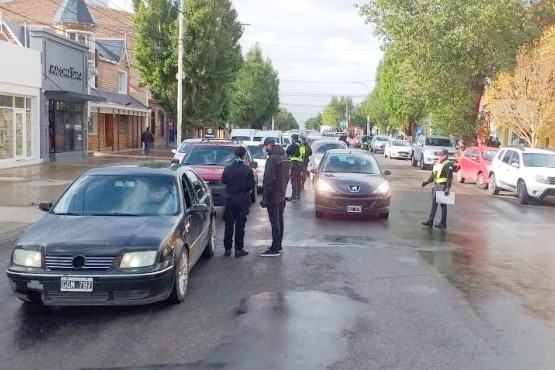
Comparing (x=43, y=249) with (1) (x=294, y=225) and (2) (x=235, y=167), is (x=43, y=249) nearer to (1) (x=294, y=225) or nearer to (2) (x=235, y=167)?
(2) (x=235, y=167)

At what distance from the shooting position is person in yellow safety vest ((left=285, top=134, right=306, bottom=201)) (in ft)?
56.3

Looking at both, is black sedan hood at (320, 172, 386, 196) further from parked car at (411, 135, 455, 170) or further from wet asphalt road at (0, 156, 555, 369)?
parked car at (411, 135, 455, 170)

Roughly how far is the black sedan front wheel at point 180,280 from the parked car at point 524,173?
13777mm

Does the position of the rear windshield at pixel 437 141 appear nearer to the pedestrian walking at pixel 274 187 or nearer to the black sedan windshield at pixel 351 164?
the black sedan windshield at pixel 351 164

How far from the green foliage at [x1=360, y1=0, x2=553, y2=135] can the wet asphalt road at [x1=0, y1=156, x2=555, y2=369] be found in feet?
67.0

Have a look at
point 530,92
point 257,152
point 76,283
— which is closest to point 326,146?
point 257,152

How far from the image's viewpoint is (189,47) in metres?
35.3

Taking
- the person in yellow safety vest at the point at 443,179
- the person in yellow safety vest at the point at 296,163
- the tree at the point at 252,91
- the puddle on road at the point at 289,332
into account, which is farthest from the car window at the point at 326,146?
the tree at the point at 252,91

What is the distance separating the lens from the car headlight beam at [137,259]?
20.5 feet

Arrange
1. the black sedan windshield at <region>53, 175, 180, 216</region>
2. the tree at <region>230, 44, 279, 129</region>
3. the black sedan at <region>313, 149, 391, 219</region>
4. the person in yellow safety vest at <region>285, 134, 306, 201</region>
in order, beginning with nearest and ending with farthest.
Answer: the black sedan windshield at <region>53, 175, 180, 216</region>
the black sedan at <region>313, 149, 391, 219</region>
the person in yellow safety vest at <region>285, 134, 306, 201</region>
the tree at <region>230, 44, 279, 129</region>

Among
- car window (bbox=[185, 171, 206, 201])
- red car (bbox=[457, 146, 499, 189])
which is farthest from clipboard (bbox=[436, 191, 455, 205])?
red car (bbox=[457, 146, 499, 189])

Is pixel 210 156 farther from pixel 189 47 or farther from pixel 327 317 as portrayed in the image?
pixel 189 47

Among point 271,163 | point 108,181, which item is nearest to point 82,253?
point 108,181

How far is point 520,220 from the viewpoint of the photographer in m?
14.9
